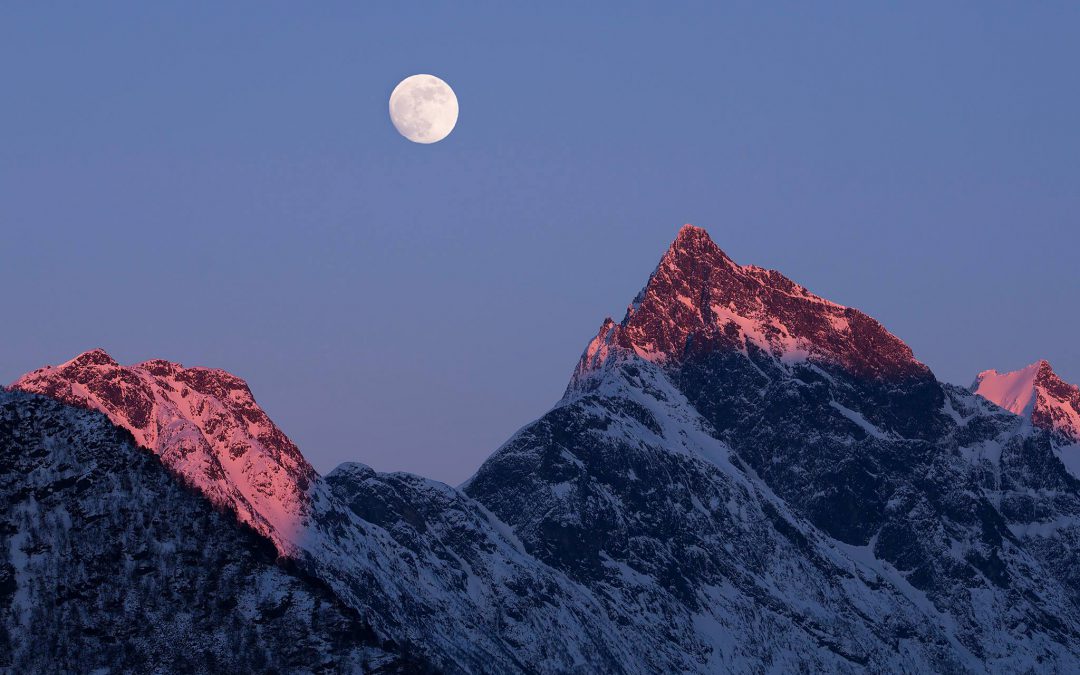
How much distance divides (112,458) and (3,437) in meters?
7.48

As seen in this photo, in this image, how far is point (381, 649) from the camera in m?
175

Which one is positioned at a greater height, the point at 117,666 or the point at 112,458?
the point at 112,458

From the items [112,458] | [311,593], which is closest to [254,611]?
[311,593]

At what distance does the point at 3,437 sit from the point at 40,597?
11.9m

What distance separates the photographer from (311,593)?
175 metres

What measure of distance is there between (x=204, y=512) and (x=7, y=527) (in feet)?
43.0

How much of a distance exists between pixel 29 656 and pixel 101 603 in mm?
6027

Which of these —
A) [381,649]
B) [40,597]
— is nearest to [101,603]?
[40,597]

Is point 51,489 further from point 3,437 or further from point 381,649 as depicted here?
point 381,649

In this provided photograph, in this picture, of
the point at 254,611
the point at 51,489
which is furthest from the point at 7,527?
the point at 254,611

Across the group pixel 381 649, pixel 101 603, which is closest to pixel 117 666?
pixel 101 603

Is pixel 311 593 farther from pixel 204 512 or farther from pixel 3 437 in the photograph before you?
pixel 3 437

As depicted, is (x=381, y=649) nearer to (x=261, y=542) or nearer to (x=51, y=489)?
(x=261, y=542)

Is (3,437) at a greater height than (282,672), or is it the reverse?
(3,437)
